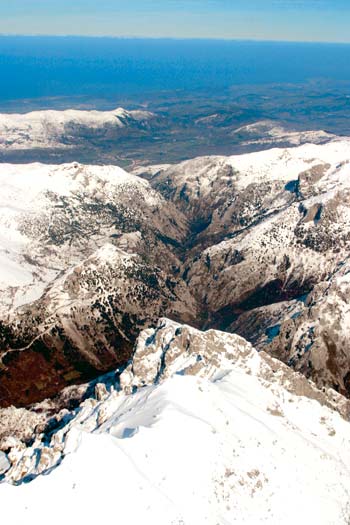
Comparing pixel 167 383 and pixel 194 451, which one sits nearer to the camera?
pixel 194 451

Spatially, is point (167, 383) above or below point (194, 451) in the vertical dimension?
below

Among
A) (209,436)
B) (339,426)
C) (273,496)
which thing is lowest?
(339,426)

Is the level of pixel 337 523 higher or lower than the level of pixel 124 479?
lower

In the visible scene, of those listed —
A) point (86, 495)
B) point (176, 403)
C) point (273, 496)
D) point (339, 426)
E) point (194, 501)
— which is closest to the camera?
point (86, 495)

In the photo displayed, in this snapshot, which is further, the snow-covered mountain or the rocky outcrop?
the rocky outcrop

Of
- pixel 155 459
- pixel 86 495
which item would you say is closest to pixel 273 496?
pixel 155 459

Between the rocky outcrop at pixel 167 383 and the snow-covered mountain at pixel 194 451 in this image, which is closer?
the snow-covered mountain at pixel 194 451

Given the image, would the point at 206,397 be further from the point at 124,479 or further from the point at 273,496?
the point at 124,479

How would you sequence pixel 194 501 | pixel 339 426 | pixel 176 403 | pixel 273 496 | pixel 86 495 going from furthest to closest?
pixel 339 426 < pixel 176 403 < pixel 273 496 < pixel 194 501 < pixel 86 495
